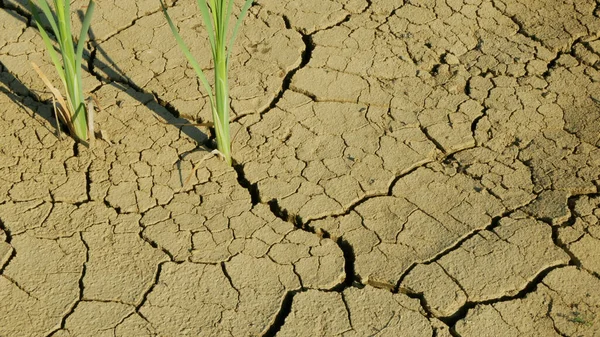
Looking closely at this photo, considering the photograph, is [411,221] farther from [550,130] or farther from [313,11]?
[313,11]

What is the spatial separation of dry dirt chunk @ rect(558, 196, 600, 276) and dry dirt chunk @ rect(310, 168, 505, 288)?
12.4 inches

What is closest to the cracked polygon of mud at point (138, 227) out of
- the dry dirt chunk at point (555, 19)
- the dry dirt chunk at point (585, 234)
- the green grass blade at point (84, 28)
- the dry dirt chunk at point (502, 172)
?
the green grass blade at point (84, 28)

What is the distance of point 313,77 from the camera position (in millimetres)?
4496

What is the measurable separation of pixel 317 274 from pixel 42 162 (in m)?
1.45

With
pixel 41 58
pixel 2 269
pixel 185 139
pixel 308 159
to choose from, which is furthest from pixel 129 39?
pixel 2 269

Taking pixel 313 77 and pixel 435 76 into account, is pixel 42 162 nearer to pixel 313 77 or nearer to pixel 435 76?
pixel 313 77

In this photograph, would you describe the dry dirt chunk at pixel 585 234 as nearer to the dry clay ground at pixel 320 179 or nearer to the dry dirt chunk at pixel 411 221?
the dry clay ground at pixel 320 179

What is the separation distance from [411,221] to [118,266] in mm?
1279

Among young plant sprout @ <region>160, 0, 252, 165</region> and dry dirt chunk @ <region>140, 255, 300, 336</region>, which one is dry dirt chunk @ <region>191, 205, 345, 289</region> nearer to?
dry dirt chunk @ <region>140, 255, 300, 336</region>

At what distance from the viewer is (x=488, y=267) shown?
3.52 meters

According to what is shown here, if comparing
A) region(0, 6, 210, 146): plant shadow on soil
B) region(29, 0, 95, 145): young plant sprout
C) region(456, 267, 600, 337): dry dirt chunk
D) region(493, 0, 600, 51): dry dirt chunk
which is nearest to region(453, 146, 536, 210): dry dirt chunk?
region(456, 267, 600, 337): dry dirt chunk

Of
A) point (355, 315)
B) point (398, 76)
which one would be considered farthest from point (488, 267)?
point (398, 76)

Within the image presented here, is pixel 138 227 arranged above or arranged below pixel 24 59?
below

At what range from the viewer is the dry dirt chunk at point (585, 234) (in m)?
3.55
